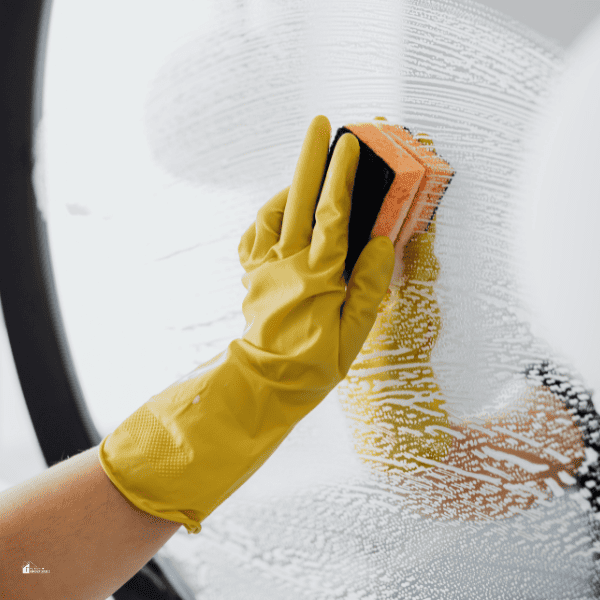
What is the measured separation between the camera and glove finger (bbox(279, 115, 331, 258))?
0.49m

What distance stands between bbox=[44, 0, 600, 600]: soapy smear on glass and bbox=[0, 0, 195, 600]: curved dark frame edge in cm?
38

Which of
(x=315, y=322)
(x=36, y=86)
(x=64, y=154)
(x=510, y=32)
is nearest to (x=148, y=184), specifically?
(x=64, y=154)

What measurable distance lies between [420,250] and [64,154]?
89cm

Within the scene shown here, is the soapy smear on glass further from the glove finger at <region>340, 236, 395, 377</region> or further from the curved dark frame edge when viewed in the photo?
the curved dark frame edge

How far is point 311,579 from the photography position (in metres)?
0.71

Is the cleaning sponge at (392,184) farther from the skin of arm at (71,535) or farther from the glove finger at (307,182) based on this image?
the skin of arm at (71,535)

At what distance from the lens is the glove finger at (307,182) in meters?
0.49

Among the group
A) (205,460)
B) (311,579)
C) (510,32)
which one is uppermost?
(510,32)

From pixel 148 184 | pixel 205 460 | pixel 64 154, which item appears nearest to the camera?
pixel 205 460

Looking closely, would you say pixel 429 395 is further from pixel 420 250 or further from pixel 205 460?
pixel 205 460

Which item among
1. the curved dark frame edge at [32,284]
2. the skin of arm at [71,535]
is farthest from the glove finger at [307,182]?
the curved dark frame edge at [32,284]

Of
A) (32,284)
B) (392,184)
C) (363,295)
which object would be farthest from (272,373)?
(32,284)

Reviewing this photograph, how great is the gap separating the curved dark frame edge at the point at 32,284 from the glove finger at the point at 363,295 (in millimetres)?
797

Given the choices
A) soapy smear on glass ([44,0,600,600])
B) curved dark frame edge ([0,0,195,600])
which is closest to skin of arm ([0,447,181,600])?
soapy smear on glass ([44,0,600,600])
